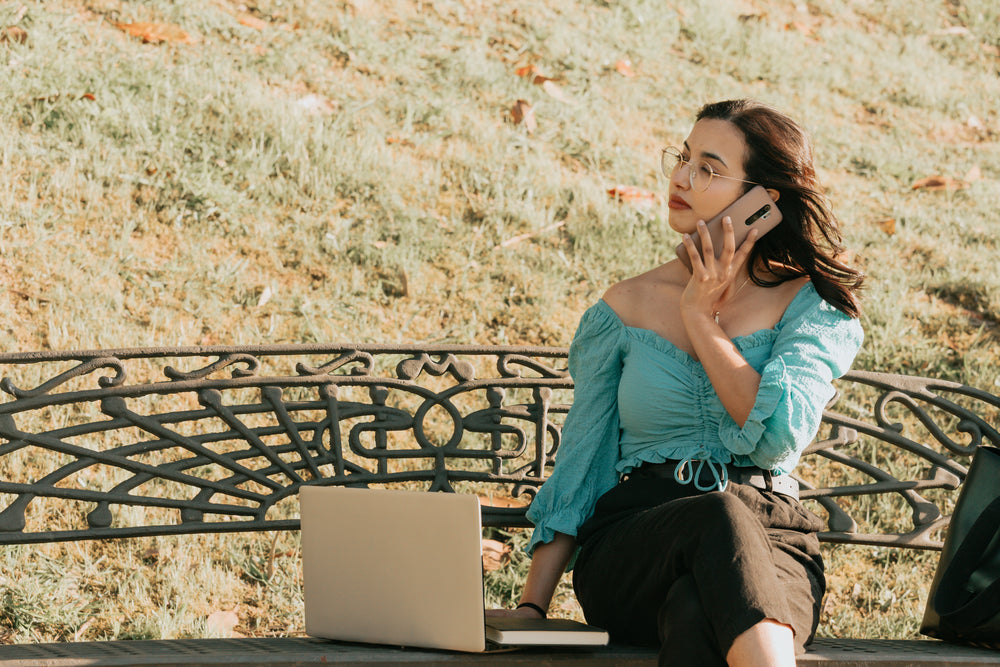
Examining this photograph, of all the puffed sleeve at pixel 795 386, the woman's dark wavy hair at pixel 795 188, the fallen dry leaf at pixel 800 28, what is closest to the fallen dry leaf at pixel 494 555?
the puffed sleeve at pixel 795 386

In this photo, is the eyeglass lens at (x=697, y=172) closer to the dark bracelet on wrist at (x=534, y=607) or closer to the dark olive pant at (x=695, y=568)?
the dark olive pant at (x=695, y=568)

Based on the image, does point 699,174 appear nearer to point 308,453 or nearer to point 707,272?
Result: point 707,272

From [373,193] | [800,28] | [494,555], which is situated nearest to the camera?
[494,555]

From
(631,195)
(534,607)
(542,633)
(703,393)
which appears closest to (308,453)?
(534,607)

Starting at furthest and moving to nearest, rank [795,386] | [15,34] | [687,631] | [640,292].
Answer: [15,34] → [640,292] → [795,386] → [687,631]

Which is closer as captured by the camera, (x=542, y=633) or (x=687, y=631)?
(x=687, y=631)

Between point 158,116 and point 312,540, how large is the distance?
3.08m

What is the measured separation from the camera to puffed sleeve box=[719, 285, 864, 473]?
2775mm

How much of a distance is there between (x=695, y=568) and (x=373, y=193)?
3.02m

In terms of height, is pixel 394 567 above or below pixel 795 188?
below

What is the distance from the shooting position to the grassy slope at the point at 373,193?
4188mm

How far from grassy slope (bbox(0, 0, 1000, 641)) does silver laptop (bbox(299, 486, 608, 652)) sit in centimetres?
111

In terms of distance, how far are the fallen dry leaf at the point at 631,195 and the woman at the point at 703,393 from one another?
7.18ft

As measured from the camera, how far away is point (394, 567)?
Answer: 96.8 inches
